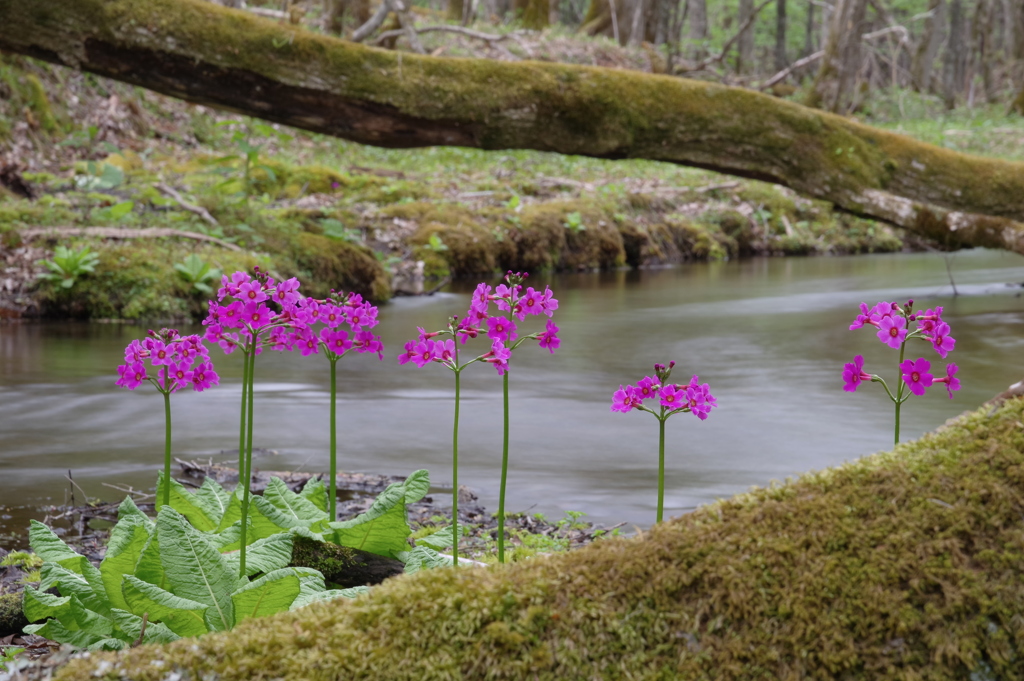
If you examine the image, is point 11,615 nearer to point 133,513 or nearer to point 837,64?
point 133,513

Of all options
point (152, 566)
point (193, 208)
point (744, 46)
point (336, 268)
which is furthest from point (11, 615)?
point (744, 46)

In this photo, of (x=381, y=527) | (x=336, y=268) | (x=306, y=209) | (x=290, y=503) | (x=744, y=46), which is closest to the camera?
(x=381, y=527)

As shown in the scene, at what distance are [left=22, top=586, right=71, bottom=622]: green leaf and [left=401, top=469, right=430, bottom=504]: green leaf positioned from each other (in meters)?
0.92

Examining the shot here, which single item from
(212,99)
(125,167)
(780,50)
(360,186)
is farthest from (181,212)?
A: (780,50)

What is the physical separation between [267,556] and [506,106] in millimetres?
5039

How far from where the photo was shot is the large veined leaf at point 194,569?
2148mm

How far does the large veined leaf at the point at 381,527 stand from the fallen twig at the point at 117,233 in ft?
28.1

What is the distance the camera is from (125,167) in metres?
13.5

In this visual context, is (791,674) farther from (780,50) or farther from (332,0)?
(780,50)

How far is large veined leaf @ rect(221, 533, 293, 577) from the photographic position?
2.36m

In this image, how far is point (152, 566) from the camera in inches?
88.8

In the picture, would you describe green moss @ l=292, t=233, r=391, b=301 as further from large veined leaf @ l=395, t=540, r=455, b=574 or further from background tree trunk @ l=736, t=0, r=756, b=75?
background tree trunk @ l=736, t=0, r=756, b=75

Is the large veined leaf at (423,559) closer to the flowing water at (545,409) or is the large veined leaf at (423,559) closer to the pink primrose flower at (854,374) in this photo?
the pink primrose flower at (854,374)

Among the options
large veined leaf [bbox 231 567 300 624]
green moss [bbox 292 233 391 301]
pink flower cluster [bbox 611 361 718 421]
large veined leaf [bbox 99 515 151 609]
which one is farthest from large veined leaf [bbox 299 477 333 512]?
green moss [bbox 292 233 391 301]
